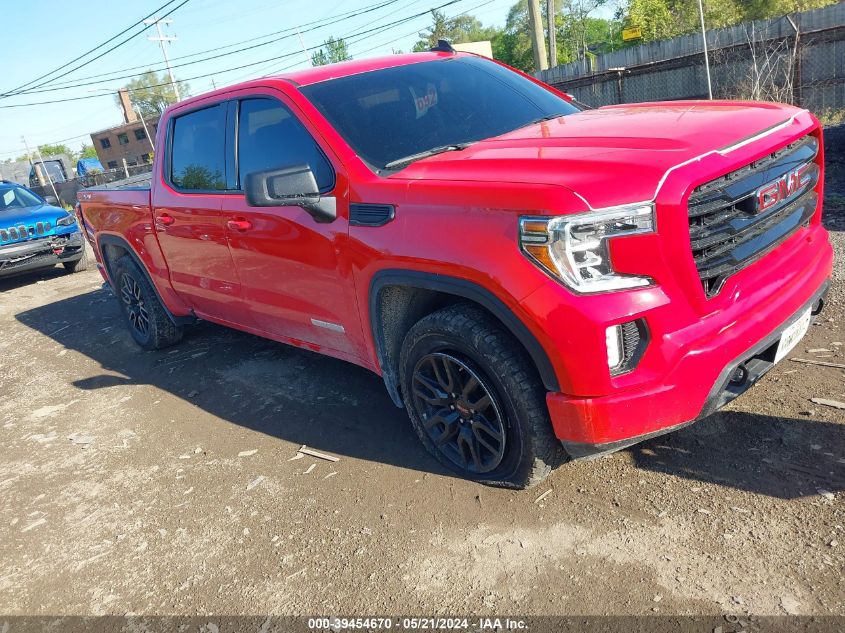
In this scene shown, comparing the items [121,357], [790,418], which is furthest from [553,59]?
[790,418]

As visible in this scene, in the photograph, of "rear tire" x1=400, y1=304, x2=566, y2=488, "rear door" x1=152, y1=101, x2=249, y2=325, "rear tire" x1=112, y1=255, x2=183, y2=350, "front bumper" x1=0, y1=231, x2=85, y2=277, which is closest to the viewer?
"rear tire" x1=400, y1=304, x2=566, y2=488

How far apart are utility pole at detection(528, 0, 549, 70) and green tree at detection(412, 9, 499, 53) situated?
6581 centimetres

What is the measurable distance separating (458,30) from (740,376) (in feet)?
318

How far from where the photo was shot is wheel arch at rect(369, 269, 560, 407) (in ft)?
8.32

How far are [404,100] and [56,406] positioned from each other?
12.1ft

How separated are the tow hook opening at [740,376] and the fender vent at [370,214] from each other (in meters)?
1.53

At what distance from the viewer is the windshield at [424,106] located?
3.38m

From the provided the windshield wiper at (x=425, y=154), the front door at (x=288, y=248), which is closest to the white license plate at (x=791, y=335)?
the windshield wiper at (x=425, y=154)

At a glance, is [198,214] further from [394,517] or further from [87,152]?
[87,152]

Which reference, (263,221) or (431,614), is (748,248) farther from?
(263,221)

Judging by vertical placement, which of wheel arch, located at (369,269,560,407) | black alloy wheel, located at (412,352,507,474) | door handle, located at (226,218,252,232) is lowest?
black alloy wheel, located at (412,352,507,474)

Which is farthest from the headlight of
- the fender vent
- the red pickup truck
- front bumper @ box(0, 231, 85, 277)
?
front bumper @ box(0, 231, 85, 277)

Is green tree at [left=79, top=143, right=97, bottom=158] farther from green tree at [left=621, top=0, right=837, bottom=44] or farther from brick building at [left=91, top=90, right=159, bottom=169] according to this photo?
green tree at [left=621, top=0, right=837, bottom=44]

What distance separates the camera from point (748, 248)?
2590 mm
